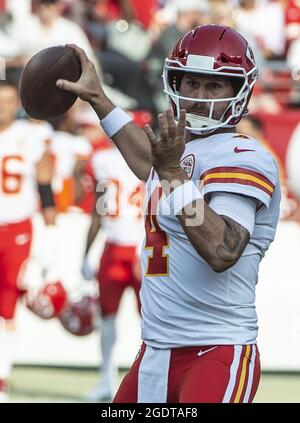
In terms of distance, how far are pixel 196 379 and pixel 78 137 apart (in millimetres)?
5444

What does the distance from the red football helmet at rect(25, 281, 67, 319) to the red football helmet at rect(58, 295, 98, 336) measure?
14 centimetres

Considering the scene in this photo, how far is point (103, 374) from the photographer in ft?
23.7

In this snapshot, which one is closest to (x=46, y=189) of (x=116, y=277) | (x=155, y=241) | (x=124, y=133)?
(x=116, y=277)

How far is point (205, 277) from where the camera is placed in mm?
3406

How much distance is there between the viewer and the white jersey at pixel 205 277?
3396 millimetres

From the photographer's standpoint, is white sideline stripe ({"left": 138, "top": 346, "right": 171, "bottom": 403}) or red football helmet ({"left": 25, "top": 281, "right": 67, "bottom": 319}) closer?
white sideline stripe ({"left": 138, "top": 346, "right": 171, "bottom": 403})

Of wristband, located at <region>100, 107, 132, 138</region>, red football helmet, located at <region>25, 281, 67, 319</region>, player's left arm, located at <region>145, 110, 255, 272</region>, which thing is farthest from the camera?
red football helmet, located at <region>25, 281, 67, 319</region>

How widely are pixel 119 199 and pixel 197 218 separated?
444cm

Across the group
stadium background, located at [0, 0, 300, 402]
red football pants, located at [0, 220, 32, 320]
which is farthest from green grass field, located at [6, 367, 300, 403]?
red football pants, located at [0, 220, 32, 320]

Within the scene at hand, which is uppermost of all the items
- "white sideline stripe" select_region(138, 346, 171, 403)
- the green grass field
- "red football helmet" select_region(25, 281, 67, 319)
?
"white sideline stripe" select_region(138, 346, 171, 403)

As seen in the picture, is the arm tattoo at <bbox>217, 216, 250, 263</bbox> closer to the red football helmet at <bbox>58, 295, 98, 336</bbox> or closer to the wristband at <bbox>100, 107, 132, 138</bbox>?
the wristband at <bbox>100, 107, 132, 138</bbox>

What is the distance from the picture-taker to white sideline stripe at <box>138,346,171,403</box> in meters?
3.49

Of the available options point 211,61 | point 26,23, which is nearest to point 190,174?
point 211,61

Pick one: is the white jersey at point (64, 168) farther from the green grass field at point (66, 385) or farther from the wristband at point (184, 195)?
the wristband at point (184, 195)
